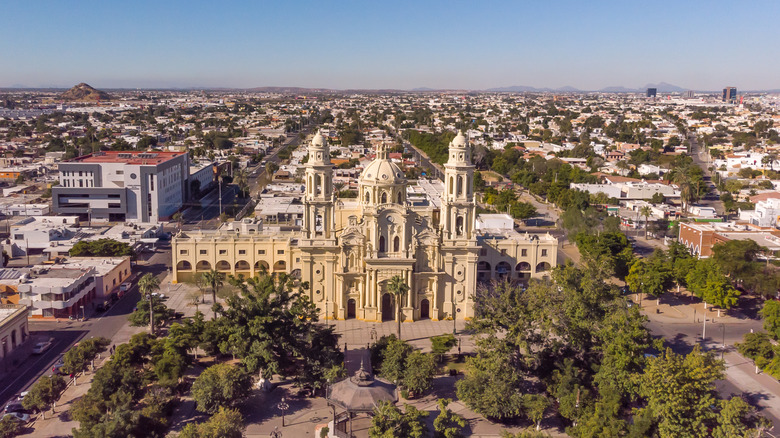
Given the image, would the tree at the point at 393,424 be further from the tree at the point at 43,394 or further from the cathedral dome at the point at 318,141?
the cathedral dome at the point at 318,141

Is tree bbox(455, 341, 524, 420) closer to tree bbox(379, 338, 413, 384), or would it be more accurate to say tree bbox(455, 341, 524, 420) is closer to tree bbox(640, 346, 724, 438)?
tree bbox(379, 338, 413, 384)

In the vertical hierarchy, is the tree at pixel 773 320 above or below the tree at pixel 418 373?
above

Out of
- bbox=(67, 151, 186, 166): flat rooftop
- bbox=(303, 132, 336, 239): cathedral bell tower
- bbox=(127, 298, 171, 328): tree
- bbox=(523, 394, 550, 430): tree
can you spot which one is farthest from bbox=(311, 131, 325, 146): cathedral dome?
bbox=(67, 151, 186, 166): flat rooftop

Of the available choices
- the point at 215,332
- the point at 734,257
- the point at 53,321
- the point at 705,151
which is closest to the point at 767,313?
the point at 734,257

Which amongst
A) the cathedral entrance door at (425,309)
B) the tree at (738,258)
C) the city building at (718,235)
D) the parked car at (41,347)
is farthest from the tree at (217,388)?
the city building at (718,235)

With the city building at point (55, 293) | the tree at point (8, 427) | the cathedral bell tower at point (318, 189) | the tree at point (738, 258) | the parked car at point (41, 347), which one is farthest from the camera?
the tree at point (738, 258)

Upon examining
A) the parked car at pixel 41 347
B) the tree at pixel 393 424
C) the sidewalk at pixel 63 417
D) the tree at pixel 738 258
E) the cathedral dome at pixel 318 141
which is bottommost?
the sidewalk at pixel 63 417
